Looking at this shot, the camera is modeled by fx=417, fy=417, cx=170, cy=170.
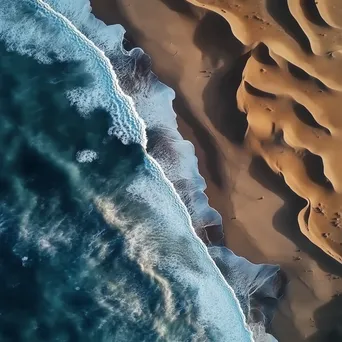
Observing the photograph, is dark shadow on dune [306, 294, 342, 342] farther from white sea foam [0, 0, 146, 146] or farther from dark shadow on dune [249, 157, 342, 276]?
white sea foam [0, 0, 146, 146]

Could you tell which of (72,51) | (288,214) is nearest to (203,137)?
(288,214)

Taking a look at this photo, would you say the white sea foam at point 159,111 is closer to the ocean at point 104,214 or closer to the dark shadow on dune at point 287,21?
the ocean at point 104,214

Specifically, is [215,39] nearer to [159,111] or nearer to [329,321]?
[159,111]

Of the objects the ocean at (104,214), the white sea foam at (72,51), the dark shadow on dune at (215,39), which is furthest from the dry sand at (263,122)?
the white sea foam at (72,51)

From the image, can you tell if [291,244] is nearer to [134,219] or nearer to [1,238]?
[134,219]

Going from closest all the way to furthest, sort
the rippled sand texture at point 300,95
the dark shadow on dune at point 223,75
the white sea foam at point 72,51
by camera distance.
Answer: the rippled sand texture at point 300,95 < the dark shadow on dune at point 223,75 < the white sea foam at point 72,51

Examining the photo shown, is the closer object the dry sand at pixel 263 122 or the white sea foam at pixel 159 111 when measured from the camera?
the dry sand at pixel 263 122
